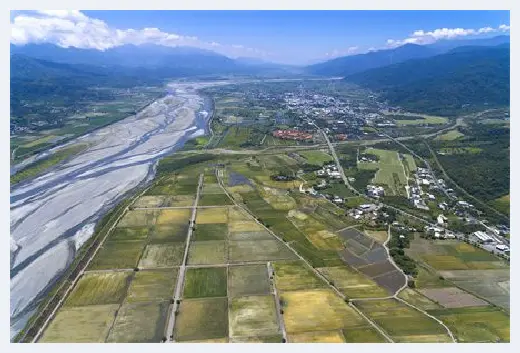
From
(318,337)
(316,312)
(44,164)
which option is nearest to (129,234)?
(316,312)

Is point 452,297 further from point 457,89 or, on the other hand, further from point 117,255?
point 457,89

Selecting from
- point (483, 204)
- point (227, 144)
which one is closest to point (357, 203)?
point (483, 204)

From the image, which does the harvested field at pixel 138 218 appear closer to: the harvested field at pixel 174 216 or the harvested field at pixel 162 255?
the harvested field at pixel 174 216

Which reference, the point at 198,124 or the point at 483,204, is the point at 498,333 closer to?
the point at 483,204

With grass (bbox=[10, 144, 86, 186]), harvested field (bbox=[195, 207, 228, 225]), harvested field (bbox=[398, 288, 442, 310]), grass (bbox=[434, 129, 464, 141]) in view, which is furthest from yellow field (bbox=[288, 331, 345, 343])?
grass (bbox=[434, 129, 464, 141])

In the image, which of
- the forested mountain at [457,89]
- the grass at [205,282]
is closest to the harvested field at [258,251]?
the grass at [205,282]
